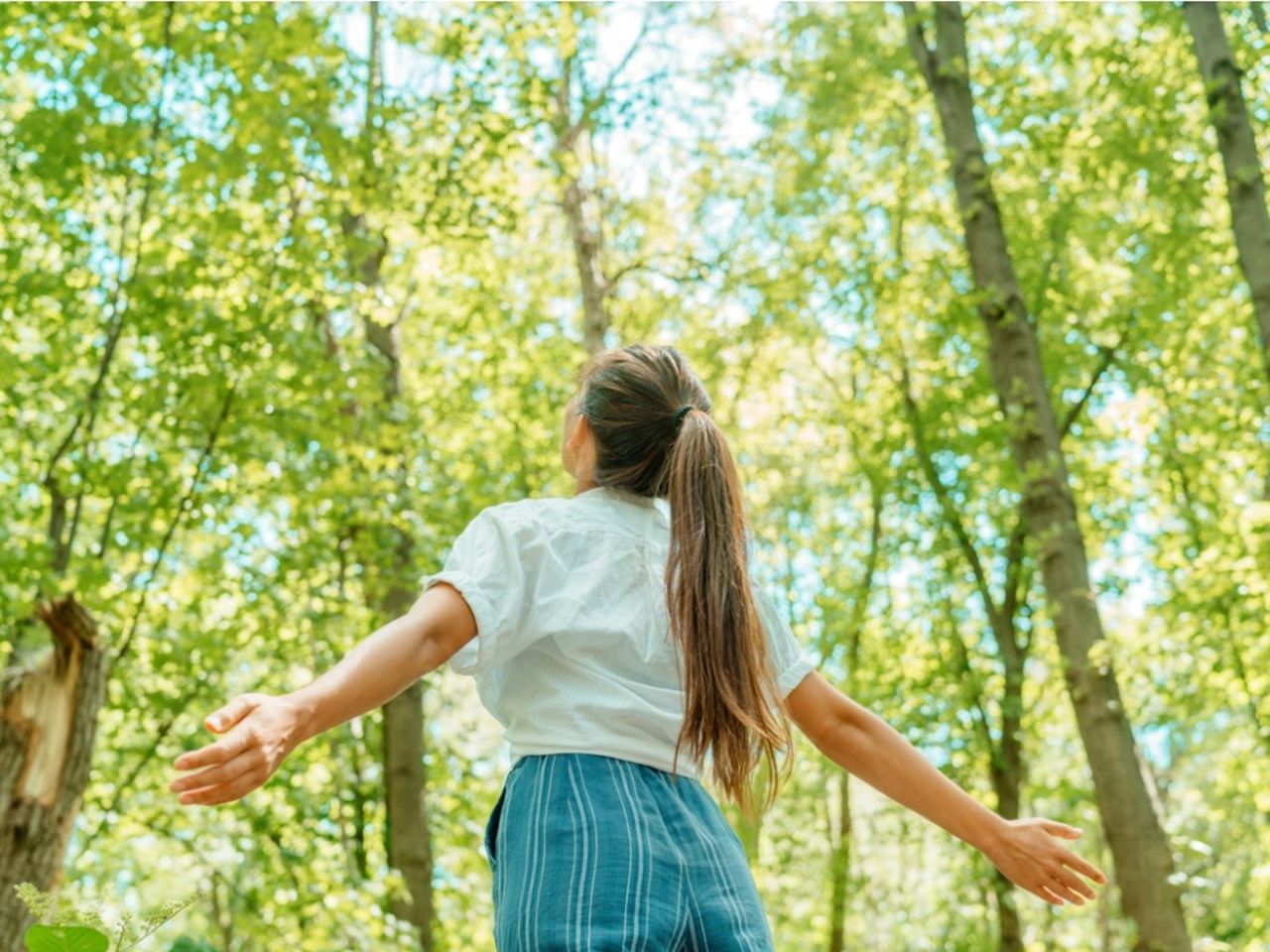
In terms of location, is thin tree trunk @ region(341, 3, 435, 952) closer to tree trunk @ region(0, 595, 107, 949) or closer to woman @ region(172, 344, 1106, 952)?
tree trunk @ region(0, 595, 107, 949)

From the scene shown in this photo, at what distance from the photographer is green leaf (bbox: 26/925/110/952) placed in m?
1.68

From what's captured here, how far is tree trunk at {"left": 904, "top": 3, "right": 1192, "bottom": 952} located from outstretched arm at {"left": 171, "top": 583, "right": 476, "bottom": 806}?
6189 millimetres

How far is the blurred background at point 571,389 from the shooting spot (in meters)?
7.86

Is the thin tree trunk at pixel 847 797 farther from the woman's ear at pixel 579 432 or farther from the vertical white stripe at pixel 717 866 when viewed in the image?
the vertical white stripe at pixel 717 866

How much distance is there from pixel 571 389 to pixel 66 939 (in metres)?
13.4

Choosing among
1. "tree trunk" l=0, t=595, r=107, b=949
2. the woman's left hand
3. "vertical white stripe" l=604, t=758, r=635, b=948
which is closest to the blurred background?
"tree trunk" l=0, t=595, r=107, b=949

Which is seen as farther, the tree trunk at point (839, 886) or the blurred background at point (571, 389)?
the tree trunk at point (839, 886)

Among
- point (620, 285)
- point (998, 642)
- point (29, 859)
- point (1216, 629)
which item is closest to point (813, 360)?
point (620, 285)

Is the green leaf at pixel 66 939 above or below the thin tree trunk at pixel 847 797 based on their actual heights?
below

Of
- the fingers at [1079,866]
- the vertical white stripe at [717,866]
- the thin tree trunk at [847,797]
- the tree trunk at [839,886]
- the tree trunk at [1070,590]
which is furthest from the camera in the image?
the tree trunk at [839,886]

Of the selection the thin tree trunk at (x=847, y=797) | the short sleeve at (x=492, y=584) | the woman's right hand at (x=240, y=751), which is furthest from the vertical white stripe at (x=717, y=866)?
the thin tree trunk at (x=847, y=797)

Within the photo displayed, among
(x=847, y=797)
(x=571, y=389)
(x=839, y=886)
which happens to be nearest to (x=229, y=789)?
(x=571, y=389)

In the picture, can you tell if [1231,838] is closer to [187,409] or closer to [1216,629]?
[1216,629]

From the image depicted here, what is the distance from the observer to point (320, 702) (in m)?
1.73
